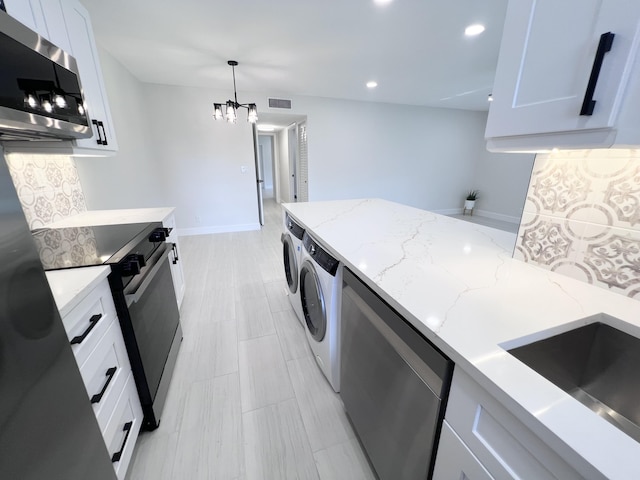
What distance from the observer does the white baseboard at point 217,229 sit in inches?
179

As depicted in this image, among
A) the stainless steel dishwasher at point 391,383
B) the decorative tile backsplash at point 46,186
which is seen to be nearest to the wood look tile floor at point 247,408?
the stainless steel dishwasher at point 391,383

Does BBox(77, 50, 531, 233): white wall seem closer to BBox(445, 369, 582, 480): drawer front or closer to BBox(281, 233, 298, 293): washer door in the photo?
BBox(281, 233, 298, 293): washer door

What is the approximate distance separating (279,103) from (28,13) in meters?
3.55

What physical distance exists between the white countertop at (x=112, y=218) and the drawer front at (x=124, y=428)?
108 cm

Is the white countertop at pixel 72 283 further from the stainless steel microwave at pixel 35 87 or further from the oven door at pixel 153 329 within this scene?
the stainless steel microwave at pixel 35 87

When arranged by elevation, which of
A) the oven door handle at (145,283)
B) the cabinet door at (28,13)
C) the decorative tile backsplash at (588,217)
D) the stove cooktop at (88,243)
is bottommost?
the oven door handle at (145,283)

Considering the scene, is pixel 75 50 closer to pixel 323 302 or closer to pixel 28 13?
pixel 28 13

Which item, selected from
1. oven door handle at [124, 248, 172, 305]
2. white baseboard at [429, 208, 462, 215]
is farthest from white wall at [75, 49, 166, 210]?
white baseboard at [429, 208, 462, 215]

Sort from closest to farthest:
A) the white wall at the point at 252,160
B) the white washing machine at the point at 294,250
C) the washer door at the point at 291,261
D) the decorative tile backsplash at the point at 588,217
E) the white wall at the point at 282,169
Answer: the decorative tile backsplash at the point at 588,217
the white washing machine at the point at 294,250
the washer door at the point at 291,261
the white wall at the point at 252,160
the white wall at the point at 282,169

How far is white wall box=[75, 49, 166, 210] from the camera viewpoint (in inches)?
89.0

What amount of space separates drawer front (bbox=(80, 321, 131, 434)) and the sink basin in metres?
1.34

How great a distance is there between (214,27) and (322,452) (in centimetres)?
333

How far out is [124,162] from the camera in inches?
115

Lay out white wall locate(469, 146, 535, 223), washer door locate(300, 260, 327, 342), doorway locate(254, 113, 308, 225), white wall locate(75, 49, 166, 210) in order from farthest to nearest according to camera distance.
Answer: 1. white wall locate(469, 146, 535, 223)
2. doorway locate(254, 113, 308, 225)
3. white wall locate(75, 49, 166, 210)
4. washer door locate(300, 260, 327, 342)
